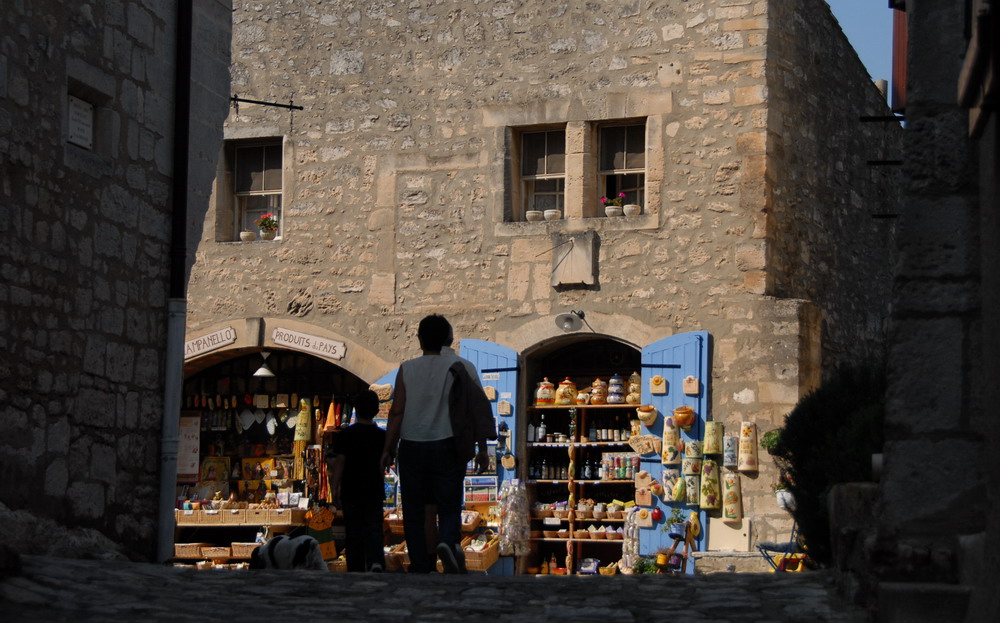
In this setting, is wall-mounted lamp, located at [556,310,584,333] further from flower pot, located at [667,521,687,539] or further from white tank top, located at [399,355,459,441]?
white tank top, located at [399,355,459,441]

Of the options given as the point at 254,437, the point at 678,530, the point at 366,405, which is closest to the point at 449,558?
the point at 366,405

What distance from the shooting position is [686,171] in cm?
1416

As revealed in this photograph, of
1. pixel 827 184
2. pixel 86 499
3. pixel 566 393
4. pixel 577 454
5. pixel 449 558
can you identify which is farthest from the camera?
pixel 827 184

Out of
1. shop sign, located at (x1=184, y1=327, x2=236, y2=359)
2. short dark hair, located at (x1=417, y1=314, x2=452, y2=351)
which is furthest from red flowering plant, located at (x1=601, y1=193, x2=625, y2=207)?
short dark hair, located at (x1=417, y1=314, x2=452, y2=351)

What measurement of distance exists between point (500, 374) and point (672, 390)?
5.49 ft

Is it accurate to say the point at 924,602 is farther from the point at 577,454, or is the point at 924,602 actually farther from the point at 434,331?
the point at 577,454

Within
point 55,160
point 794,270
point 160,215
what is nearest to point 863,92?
point 794,270

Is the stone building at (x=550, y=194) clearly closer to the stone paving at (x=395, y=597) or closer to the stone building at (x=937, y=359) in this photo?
the stone paving at (x=395, y=597)

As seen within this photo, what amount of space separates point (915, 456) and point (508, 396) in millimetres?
9607

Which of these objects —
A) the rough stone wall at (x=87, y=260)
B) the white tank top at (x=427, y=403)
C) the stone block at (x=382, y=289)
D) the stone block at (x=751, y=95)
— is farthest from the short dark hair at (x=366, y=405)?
the stone block at (x=751, y=95)

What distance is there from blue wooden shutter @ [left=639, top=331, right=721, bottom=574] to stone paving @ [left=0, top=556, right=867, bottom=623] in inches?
276

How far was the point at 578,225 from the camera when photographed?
14.4 metres

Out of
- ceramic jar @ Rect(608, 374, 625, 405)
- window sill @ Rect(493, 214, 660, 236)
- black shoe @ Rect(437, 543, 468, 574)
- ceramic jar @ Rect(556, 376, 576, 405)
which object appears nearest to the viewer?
black shoe @ Rect(437, 543, 468, 574)

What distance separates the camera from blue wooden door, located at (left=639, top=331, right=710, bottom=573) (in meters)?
13.8
